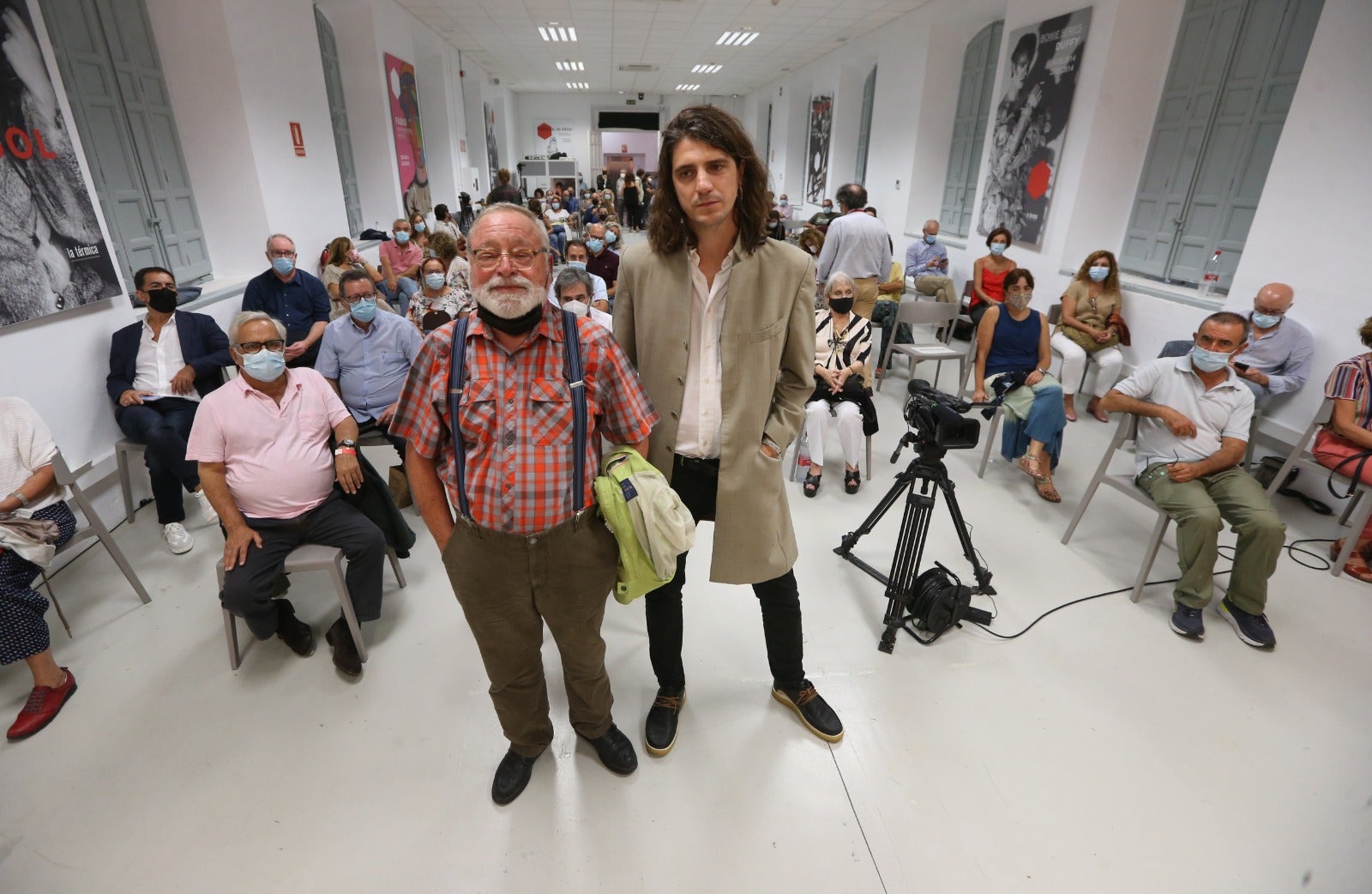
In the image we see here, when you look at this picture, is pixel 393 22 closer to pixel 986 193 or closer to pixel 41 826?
pixel 986 193

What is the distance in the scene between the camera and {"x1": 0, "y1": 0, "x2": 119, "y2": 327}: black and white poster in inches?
106

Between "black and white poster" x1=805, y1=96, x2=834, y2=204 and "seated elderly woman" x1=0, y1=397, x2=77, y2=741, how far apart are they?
1185 cm

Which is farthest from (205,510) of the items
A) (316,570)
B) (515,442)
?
(515,442)

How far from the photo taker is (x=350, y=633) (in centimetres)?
234

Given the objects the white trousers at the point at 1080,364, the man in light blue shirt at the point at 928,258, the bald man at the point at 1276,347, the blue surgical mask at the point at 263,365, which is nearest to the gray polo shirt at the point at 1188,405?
the bald man at the point at 1276,347

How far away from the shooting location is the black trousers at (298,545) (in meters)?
2.17

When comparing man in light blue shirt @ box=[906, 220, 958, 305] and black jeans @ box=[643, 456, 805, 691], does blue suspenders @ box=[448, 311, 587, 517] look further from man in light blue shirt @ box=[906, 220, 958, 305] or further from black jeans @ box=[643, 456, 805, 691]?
man in light blue shirt @ box=[906, 220, 958, 305]

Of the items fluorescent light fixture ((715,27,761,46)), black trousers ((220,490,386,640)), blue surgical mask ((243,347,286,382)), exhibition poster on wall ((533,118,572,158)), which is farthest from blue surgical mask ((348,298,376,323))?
exhibition poster on wall ((533,118,572,158))

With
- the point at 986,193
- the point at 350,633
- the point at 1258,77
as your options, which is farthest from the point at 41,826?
the point at 986,193

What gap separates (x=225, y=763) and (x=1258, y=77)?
7.05m

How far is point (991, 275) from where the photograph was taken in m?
5.84

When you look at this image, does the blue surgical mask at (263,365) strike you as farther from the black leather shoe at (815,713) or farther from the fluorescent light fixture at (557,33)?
the fluorescent light fixture at (557,33)

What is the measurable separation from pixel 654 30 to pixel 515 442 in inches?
416

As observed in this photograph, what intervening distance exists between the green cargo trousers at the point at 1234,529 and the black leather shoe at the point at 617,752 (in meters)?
2.37
